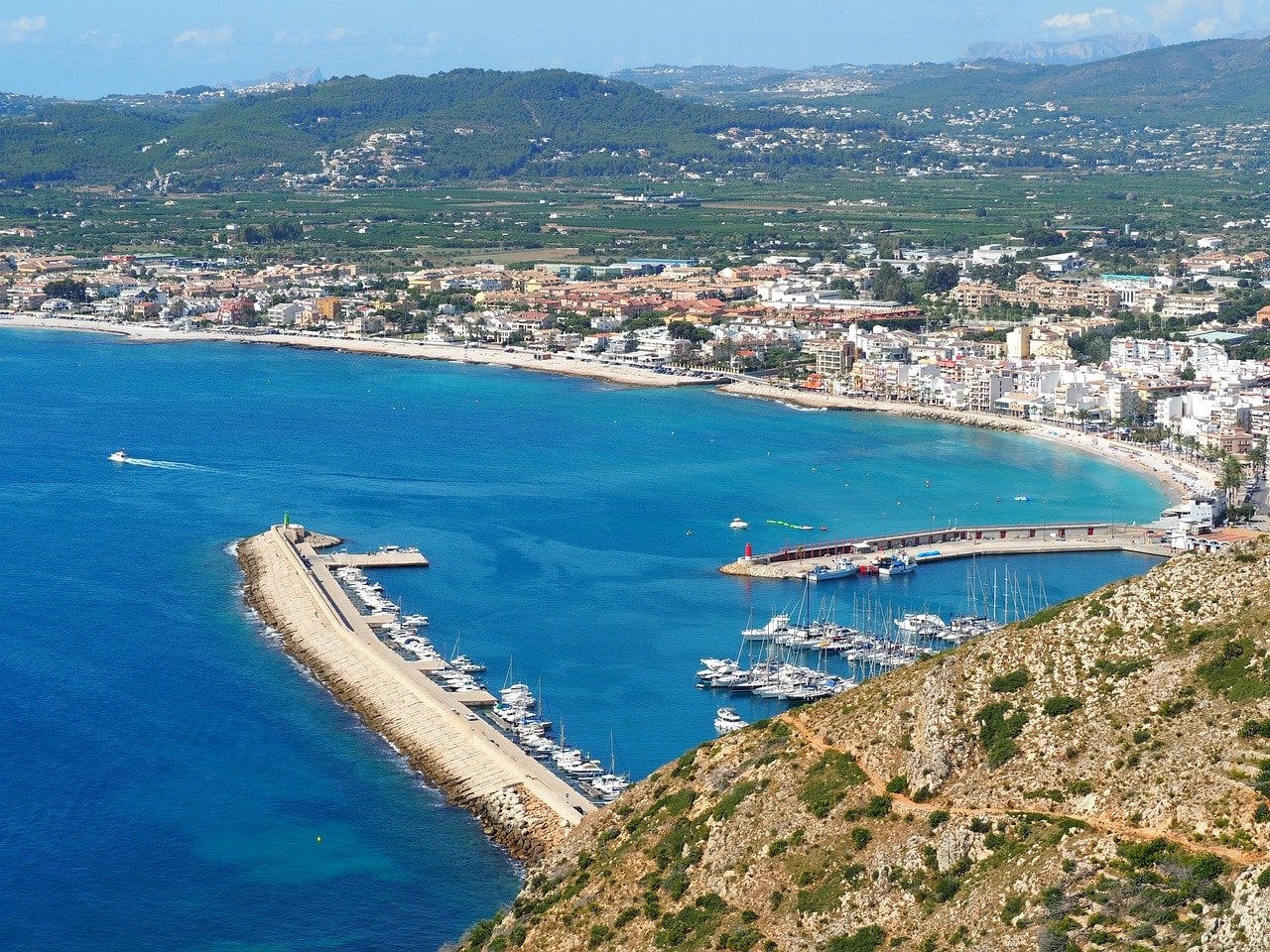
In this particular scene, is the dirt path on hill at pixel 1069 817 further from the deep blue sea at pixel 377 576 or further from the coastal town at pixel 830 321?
the coastal town at pixel 830 321

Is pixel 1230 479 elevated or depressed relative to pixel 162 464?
depressed

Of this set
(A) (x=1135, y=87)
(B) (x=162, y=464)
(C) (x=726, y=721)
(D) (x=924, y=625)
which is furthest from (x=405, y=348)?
(A) (x=1135, y=87)

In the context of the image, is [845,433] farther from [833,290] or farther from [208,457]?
[833,290]

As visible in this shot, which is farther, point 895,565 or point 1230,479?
point 1230,479

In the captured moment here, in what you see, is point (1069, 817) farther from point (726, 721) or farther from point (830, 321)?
point (830, 321)

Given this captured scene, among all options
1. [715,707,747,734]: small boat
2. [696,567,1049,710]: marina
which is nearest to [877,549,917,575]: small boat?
[696,567,1049,710]: marina

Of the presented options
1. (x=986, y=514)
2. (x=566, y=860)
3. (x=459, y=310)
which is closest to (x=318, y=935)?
(x=566, y=860)
